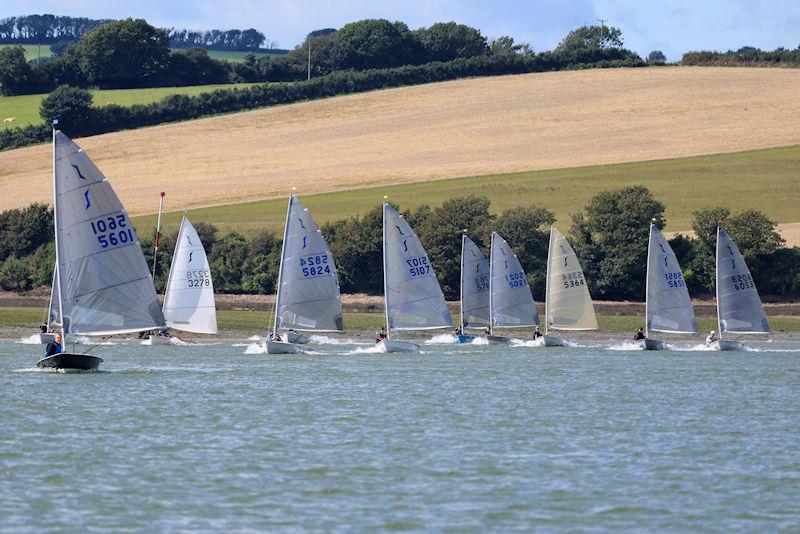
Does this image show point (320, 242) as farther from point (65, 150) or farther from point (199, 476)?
point (199, 476)

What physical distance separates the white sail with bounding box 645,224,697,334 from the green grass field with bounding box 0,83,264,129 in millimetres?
93465

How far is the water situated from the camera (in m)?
25.4

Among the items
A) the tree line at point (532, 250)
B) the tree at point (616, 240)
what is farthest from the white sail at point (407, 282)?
the tree at point (616, 240)

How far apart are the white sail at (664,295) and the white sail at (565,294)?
12.9 feet

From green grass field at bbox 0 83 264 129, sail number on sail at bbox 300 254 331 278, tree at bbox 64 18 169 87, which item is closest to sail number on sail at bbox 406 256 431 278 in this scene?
sail number on sail at bbox 300 254 331 278

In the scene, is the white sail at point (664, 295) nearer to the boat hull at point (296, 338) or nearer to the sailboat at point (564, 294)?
the sailboat at point (564, 294)

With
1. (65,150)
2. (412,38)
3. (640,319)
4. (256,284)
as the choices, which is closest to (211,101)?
(412,38)

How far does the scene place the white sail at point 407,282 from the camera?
64.5 metres

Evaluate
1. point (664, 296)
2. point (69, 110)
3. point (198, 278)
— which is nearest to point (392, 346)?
point (198, 278)

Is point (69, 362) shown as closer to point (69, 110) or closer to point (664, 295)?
point (664, 295)

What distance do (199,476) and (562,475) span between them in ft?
23.1

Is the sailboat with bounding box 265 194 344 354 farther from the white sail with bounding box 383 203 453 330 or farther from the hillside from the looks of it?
the hillside

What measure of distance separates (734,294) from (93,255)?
35976 millimetres

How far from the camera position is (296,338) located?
65312mm
